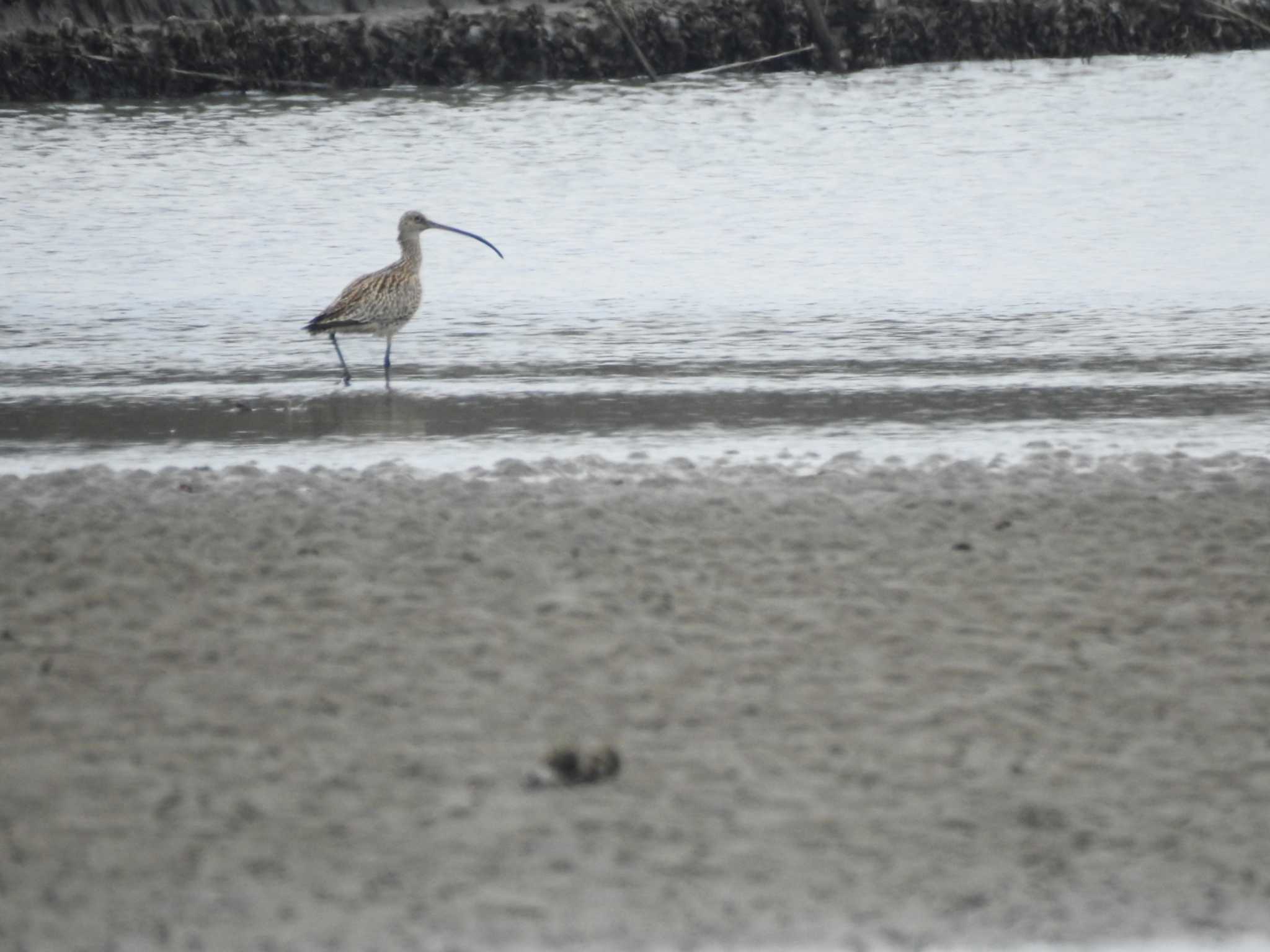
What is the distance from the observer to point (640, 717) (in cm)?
621

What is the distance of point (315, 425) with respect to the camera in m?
11.8

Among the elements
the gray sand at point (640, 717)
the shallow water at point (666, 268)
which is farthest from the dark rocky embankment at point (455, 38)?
the gray sand at point (640, 717)

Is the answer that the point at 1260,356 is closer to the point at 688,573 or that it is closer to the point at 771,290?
the point at 771,290

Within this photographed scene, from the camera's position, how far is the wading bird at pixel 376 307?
1323cm

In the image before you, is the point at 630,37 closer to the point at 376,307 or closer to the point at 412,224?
the point at 412,224

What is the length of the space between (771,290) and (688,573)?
11130 mm

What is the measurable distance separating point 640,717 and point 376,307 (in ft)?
24.6

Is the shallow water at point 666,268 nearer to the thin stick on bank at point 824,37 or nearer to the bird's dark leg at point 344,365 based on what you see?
the bird's dark leg at point 344,365

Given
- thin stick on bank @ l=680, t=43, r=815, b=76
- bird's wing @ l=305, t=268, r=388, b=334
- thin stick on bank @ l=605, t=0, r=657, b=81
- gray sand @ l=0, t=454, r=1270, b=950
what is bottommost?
gray sand @ l=0, t=454, r=1270, b=950

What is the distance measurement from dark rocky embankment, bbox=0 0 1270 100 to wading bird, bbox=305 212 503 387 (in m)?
24.3

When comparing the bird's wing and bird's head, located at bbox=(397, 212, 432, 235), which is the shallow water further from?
bird's head, located at bbox=(397, 212, 432, 235)

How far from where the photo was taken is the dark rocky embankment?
37.2 metres

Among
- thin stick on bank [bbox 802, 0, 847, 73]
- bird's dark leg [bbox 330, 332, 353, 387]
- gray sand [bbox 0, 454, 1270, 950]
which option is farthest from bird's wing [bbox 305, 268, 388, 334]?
thin stick on bank [bbox 802, 0, 847, 73]

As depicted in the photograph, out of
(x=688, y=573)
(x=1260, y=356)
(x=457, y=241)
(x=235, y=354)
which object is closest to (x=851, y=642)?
Result: (x=688, y=573)
